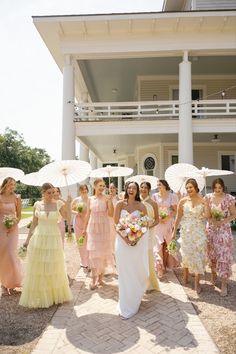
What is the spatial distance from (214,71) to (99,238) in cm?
1403

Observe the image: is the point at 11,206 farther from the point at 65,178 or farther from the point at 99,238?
the point at 99,238

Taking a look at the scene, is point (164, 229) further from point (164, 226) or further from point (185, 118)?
point (185, 118)

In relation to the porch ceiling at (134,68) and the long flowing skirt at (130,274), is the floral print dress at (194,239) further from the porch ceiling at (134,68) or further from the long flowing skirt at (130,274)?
the porch ceiling at (134,68)

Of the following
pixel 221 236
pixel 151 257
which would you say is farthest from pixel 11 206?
pixel 221 236

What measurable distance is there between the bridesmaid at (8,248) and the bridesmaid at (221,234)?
3863mm

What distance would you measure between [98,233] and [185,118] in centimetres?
836

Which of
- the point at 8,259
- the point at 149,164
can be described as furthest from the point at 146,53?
the point at 8,259

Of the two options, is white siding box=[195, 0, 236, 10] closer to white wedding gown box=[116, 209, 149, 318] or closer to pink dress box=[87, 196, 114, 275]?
pink dress box=[87, 196, 114, 275]

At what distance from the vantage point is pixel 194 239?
6434 millimetres

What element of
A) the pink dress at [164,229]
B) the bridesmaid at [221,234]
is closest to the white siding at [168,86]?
the pink dress at [164,229]

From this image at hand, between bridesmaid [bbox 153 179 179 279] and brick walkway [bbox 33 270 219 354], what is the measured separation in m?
1.32

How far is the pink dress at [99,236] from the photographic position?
6.89 metres

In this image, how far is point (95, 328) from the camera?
16.0ft

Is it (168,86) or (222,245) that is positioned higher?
(168,86)
